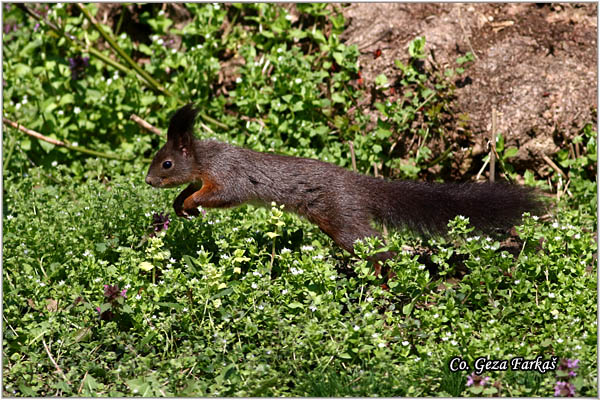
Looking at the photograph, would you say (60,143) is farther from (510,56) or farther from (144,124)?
(510,56)

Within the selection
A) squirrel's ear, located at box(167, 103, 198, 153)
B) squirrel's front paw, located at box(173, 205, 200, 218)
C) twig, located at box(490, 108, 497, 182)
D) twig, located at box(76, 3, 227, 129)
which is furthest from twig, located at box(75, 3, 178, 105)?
twig, located at box(490, 108, 497, 182)

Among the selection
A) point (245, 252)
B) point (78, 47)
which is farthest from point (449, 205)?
point (78, 47)

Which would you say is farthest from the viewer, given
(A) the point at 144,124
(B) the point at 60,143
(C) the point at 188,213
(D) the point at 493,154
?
(A) the point at 144,124

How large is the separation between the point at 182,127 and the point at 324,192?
116 cm

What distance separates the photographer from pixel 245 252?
4.99 meters

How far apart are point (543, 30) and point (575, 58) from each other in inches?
16.0

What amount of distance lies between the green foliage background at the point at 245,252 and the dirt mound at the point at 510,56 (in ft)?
0.61

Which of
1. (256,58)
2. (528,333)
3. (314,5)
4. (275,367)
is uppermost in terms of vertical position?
(314,5)

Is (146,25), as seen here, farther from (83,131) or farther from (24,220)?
(24,220)

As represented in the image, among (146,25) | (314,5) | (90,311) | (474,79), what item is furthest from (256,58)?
(90,311)

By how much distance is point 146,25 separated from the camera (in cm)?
800

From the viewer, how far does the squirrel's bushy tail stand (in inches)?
193

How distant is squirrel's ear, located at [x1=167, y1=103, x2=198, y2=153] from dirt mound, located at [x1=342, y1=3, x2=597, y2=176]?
6.70ft

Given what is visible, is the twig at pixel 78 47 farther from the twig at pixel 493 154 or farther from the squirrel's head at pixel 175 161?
the twig at pixel 493 154
